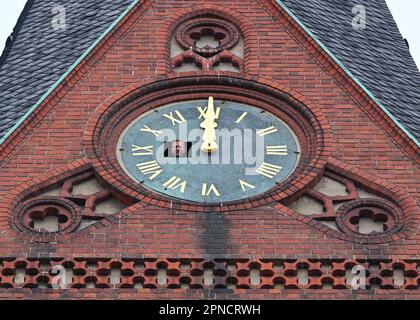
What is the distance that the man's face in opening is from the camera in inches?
1340

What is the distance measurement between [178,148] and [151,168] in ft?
1.89

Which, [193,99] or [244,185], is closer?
[244,185]

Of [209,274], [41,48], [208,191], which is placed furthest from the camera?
[41,48]

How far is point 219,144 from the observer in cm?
3422

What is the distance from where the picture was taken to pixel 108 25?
3650 centimetres

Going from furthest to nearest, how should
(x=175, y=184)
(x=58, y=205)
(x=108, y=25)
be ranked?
(x=108, y=25), (x=175, y=184), (x=58, y=205)

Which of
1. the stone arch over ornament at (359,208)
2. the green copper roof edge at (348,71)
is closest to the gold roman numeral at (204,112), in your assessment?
the green copper roof edge at (348,71)

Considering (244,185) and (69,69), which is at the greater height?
(69,69)

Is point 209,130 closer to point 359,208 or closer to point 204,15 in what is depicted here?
point 204,15

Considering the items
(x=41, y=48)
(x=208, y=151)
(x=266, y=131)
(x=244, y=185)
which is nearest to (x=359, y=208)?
(x=244, y=185)

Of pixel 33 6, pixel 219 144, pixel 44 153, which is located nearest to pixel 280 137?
pixel 219 144

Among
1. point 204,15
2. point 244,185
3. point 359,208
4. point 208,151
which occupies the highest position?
point 204,15

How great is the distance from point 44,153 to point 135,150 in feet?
3.95

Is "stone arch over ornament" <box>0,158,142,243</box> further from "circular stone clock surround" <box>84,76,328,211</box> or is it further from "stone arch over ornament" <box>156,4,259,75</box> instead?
"stone arch over ornament" <box>156,4,259,75</box>
